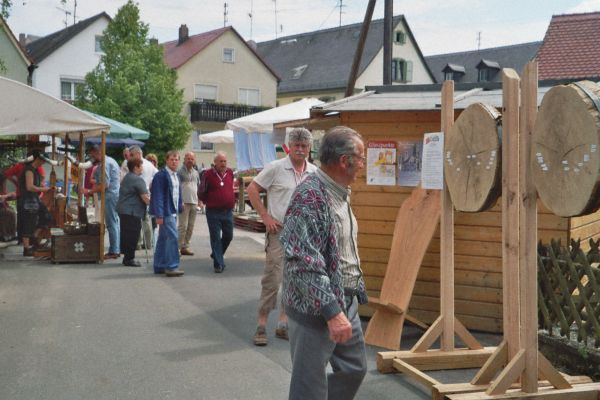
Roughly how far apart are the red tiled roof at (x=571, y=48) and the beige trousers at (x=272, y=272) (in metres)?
20.2

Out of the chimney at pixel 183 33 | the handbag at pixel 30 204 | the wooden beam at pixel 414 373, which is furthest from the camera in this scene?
the chimney at pixel 183 33

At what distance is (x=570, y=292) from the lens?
605 cm

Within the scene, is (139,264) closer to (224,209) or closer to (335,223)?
(224,209)

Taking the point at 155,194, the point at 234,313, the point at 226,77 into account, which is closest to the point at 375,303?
the point at 234,313

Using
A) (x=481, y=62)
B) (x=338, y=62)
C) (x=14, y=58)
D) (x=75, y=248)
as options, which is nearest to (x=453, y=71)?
(x=481, y=62)

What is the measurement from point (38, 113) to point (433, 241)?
282 inches

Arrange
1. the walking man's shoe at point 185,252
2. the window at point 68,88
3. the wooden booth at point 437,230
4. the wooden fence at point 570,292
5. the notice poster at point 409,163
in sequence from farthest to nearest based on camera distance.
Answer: the window at point 68,88, the walking man's shoe at point 185,252, the notice poster at point 409,163, the wooden booth at point 437,230, the wooden fence at point 570,292

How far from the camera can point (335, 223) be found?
3701mm

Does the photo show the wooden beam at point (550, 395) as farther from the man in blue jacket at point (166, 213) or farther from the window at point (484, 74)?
the window at point (484, 74)

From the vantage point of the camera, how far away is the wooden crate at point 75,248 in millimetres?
12227

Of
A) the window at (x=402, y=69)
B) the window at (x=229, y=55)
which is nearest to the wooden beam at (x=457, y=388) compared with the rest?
the window at (x=229, y=55)

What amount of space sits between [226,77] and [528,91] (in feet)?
157

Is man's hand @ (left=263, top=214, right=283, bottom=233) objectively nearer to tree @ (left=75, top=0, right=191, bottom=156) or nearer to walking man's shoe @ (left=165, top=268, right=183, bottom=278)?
walking man's shoe @ (left=165, top=268, right=183, bottom=278)

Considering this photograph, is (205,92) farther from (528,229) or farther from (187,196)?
(528,229)
